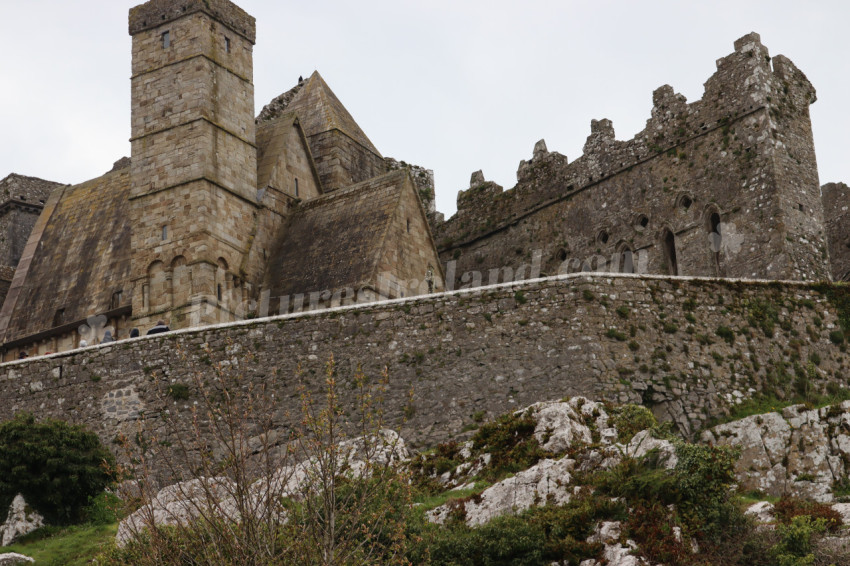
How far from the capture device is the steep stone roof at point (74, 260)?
50188 mm

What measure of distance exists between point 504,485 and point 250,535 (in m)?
8.96

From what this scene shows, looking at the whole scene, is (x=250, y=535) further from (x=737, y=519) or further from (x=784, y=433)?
(x=784, y=433)

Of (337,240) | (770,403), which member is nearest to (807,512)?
(770,403)

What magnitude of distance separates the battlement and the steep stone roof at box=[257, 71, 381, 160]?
3.97m

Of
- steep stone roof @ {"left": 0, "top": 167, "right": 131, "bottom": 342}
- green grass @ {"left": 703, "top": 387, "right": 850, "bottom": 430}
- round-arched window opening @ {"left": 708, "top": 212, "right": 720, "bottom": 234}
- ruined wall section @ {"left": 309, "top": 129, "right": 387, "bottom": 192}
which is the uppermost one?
ruined wall section @ {"left": 309, "top": 129, "right": 387, "bottom": 192}

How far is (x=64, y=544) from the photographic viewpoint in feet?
112

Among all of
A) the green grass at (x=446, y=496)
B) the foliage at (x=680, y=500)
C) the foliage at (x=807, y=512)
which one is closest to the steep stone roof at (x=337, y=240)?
the green grass at (x=446, y=496)

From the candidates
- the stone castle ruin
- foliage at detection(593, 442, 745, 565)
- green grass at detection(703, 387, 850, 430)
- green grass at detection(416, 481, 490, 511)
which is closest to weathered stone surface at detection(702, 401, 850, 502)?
green grass at detection(703, 387, 850, 430)

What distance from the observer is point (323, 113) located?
54.2m

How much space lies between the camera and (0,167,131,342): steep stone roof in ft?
165

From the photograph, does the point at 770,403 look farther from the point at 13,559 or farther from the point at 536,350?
the point at 13,559

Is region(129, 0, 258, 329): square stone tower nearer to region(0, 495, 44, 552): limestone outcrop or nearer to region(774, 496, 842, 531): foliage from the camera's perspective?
region(0, 495, 44, 552): limestone outcrop

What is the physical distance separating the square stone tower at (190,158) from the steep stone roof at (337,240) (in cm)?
136

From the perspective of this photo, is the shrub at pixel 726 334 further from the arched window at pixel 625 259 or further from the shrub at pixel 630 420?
the arched window at pixel 625 259
